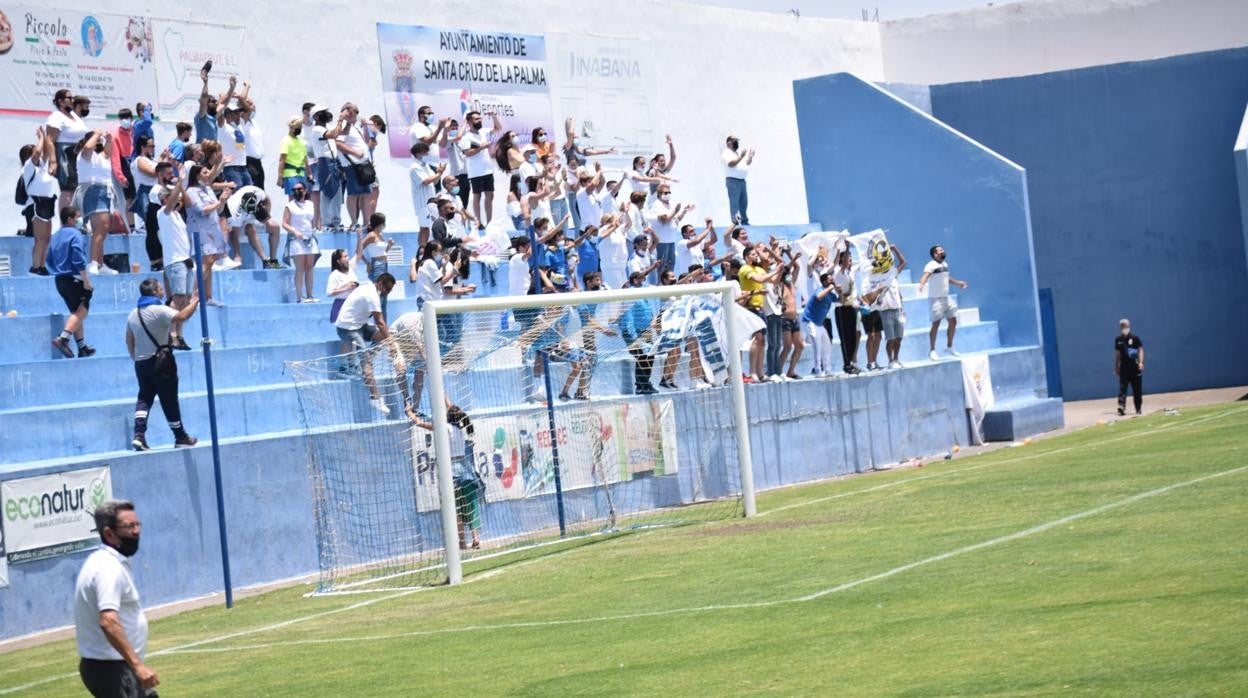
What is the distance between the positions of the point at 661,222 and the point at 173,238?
954cm

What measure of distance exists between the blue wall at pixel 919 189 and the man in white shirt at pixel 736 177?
387cm

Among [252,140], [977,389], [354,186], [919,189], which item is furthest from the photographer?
[919,189]

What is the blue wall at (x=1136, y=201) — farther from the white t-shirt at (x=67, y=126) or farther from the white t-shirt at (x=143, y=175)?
the white t-shirt at (x=67, y=126)

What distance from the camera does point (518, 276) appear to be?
22.9 meters

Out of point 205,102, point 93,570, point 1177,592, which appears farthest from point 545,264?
point 93,570

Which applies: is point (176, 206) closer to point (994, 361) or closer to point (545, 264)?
point (545, 264)

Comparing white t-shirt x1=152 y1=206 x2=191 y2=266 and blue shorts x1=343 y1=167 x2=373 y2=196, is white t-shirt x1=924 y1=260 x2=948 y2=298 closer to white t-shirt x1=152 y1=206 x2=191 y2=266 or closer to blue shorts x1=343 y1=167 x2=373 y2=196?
blue shorts x1=343 y1=167 x2=373 y2=196

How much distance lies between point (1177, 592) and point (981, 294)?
23336 millimetres

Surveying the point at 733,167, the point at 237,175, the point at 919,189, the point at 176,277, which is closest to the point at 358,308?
the point at 176,277

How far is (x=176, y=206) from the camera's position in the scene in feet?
66.9

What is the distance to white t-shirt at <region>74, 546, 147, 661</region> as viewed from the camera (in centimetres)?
813

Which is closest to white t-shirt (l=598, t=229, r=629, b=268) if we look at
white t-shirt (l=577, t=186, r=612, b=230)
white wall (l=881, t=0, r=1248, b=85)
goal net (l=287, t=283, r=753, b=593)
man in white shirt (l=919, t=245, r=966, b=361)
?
white t-shirt (l=577, t=186, r=612, b=230)

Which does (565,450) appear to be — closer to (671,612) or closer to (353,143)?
(353,143)

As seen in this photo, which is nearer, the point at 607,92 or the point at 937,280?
the point at 937,280
